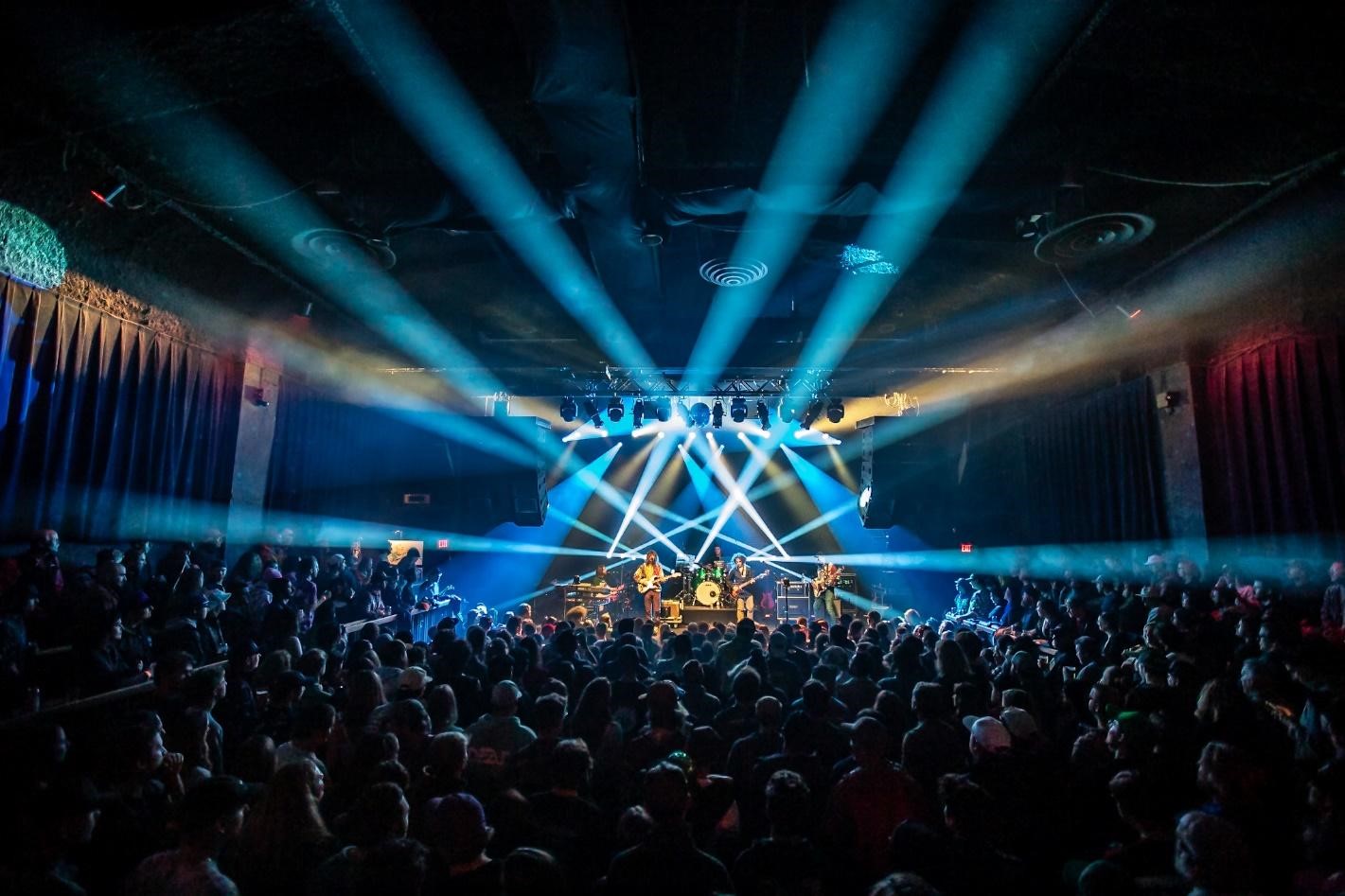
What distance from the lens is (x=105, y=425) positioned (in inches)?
326

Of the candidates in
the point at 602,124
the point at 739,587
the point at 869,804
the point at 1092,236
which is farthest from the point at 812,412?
the point at 869,804

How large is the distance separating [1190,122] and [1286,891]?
598 cm

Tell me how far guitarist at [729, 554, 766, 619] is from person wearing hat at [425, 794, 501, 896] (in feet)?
43.4

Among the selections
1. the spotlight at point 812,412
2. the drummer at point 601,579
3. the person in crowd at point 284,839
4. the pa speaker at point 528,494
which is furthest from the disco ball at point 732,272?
the drummer at point 601,579

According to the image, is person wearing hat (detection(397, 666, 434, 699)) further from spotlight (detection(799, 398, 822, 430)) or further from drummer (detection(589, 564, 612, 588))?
drummer (detection(589, 564, 612, 588))

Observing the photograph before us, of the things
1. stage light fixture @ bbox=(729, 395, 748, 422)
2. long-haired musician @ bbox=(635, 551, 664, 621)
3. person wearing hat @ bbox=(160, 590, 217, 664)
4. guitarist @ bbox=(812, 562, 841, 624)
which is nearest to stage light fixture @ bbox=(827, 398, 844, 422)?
stage light fixture @ bbox=(729, 395, 748, 422)

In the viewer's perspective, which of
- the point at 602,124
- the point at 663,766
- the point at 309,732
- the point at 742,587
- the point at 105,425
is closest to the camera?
the point at 663,766

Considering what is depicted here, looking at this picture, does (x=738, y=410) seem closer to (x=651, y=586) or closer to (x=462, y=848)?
(x=651, y=586)

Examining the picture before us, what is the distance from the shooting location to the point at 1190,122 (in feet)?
19.9

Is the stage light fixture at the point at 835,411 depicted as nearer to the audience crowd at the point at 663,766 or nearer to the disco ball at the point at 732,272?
the disco ball at the point at 732,272

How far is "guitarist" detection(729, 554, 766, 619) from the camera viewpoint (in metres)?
15.7

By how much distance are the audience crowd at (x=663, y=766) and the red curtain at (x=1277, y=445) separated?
1413mm

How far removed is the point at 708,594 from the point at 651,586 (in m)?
1.32

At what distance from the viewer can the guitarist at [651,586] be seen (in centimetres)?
1585
